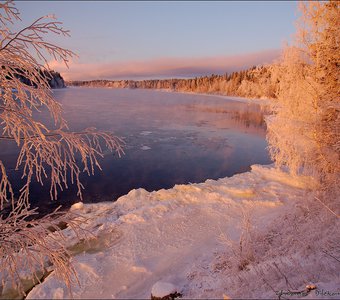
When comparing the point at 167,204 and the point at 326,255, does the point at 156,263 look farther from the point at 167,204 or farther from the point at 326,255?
the point at 326,255

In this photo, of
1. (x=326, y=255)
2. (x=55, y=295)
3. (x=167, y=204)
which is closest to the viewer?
(x=326, y=255)

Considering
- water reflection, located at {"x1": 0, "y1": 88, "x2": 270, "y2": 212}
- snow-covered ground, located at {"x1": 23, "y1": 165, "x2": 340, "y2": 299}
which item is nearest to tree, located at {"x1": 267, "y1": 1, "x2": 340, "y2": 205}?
snow-covered ground, located at {"x1": 23, "y1": 165, "x2": 340, "y2": 299}

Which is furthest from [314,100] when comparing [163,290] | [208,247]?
[163,290]

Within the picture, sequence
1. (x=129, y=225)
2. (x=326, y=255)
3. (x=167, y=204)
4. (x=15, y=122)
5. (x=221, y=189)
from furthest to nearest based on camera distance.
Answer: (x=221, y=189) < (x=167, y=204) < (x=129, y=225) < (x=326, y=255) < (x=15, y=122)

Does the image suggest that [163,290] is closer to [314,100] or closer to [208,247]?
[208,247]

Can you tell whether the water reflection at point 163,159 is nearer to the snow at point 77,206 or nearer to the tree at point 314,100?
the snow at point 77,206

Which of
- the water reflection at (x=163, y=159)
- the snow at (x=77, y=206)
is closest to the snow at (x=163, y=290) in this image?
the snow at (x=77, y=206)

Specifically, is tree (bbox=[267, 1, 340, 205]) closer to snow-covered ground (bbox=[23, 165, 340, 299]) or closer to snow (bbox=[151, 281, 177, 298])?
snow-covered ground (bbox=[23, 165, 340, 299])

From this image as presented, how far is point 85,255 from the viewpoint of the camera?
7633 mm

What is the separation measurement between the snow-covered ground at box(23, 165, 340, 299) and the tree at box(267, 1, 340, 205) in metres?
1.37

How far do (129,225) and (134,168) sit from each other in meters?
6.83

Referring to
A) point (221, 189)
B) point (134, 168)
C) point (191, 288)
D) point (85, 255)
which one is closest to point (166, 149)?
point (134, 168)

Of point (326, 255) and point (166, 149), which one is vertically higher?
point (326, 255)

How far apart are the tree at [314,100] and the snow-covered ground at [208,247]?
4.49ft
